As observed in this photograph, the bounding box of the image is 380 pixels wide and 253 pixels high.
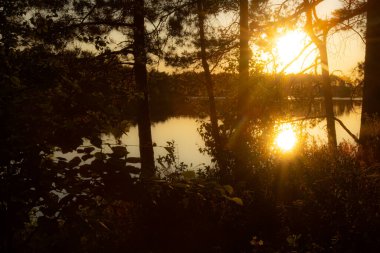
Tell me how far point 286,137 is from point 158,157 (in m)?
8.17

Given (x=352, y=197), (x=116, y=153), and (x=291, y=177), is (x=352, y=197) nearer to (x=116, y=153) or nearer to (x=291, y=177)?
(x=291, y=177)

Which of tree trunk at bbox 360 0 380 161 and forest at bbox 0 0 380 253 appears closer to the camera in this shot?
forest at bbox 0 0 380 253

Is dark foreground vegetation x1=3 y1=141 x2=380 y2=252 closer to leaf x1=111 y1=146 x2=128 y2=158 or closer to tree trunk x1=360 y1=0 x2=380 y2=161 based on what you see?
leaf x1=111 y1=146 x2=128 y2=158

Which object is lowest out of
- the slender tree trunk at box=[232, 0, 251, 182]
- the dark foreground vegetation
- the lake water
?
the lake water

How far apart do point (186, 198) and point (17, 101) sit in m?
1.07

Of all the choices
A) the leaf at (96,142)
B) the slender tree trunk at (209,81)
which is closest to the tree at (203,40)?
the slender tree trunk at (209,81)

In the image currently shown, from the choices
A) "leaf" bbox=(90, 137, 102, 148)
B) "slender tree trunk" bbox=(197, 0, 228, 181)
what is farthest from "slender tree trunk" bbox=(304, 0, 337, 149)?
"leaf" bbox=(90, 137, 102, 148)

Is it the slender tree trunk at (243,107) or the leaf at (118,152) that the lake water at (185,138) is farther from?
the leaf at (118,152)

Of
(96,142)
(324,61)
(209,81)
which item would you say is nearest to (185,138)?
(209,81)

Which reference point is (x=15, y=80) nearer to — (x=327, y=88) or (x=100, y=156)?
(x=100, y=156)

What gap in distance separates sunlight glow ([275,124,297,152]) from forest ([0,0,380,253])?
0.06m

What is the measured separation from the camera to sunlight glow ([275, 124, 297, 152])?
9.62 meters

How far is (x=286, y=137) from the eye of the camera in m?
10.9

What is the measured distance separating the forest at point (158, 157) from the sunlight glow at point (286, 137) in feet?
0.21
